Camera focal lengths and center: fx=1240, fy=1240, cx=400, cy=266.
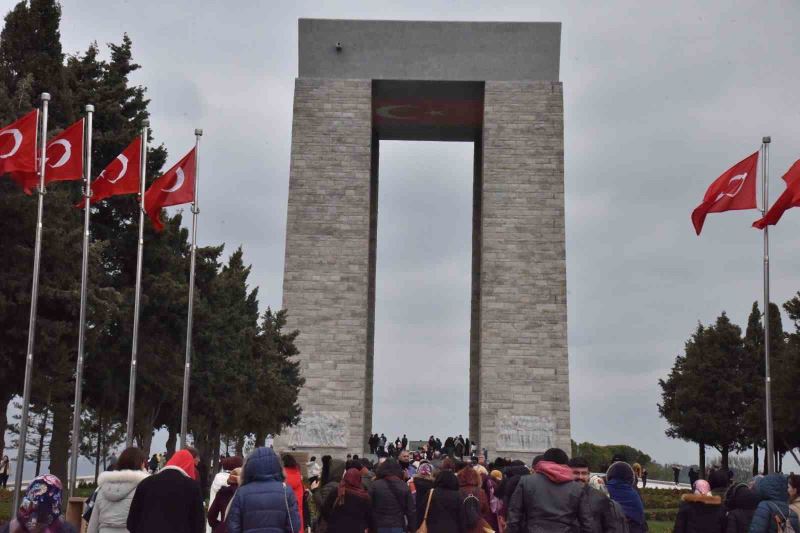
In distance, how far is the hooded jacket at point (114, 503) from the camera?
20.5 ft

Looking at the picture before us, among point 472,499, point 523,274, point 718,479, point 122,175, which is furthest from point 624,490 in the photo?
point 523,274

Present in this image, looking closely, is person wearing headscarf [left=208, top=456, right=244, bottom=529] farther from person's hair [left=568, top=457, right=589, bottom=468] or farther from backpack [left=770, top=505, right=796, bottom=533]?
backpack [left=770, top=505, right=796, bottom=533]

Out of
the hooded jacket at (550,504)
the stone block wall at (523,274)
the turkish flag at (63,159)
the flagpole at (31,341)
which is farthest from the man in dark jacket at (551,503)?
the stone block wall at (523,274)

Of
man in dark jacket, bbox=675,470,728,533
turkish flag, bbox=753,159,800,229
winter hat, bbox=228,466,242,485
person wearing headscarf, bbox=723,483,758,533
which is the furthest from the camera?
turkish flag, bbox=753,159,800,229

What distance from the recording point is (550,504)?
5.77m

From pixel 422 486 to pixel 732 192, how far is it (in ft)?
26.5

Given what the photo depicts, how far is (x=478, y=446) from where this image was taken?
32.2m

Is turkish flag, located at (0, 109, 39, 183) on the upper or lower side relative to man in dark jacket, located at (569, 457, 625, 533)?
upper

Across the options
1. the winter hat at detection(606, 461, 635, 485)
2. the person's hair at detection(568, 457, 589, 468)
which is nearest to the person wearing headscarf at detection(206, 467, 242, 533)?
the person's hair at detection(568, 457, 589, 468)

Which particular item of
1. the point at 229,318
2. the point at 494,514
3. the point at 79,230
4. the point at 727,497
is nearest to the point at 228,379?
the point at 229,318

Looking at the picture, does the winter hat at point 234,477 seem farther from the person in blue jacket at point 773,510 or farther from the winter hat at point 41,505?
the winter hat at point 41,505

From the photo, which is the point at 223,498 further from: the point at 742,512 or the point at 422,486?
the point at 742,512

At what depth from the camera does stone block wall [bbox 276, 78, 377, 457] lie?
104 feet

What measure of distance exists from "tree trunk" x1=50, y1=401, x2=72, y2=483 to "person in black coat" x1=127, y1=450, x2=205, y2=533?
13155 mm
